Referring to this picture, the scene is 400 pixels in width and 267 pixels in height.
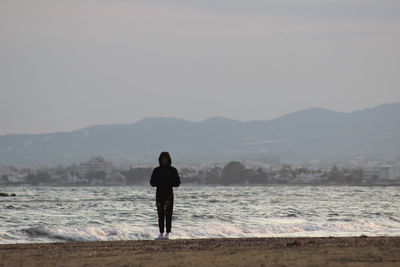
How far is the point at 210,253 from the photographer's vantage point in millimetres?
13891

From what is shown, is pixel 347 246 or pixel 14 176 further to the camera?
pixel 14 176

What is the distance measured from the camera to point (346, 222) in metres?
28.8

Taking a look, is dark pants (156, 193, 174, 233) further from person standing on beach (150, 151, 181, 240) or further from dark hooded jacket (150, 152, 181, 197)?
dark hooded jacket (150, 152, 181, 197)

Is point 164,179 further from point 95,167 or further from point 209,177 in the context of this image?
point 95,167

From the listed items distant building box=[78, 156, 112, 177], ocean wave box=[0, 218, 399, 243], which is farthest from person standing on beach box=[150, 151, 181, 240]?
distant building box=[78, 156, 112, 177]

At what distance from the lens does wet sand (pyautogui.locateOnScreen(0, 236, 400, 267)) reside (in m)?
12.7

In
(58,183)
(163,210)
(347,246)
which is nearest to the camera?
(347,246)

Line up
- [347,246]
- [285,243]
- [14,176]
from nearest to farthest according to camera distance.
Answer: [347,246] < [285,243] < [14,176]

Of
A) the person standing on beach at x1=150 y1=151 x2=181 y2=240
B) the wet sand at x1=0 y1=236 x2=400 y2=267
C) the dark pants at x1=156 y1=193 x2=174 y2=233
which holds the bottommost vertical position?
the wet sand at x1=0 y1=236 x2=400 y2=267

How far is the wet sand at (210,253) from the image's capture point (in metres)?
12.7

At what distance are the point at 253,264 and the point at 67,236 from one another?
11.4 meters

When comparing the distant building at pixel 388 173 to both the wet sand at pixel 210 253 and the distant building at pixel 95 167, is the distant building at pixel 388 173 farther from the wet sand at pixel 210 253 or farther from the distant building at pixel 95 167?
the wet sand at pixel 210 253

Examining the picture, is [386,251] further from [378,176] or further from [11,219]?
[378,176]

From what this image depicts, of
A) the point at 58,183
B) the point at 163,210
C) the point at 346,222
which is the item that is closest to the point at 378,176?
the point at 58,183
